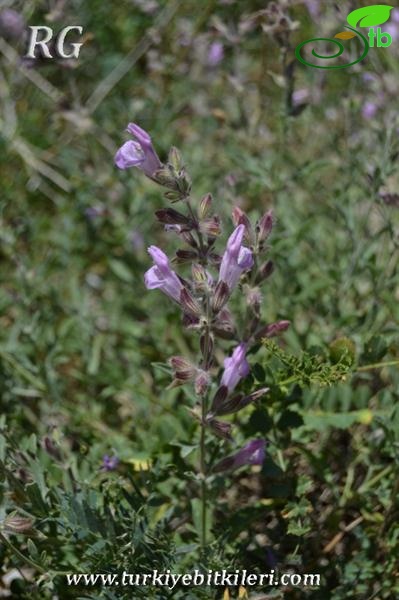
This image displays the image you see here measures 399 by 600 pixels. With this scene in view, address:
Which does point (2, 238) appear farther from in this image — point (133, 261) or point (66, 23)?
point (66, 23)

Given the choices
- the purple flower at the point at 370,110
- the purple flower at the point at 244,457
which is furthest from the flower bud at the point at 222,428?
the purple flower at the point at 370,110

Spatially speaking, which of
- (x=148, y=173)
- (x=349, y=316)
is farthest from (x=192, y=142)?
(x=148, y=173)

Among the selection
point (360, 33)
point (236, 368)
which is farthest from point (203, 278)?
point (360, 33)

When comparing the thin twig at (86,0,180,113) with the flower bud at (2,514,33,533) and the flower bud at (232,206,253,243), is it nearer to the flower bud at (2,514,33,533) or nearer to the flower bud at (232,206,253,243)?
the flower bud at (232,206,253,243)

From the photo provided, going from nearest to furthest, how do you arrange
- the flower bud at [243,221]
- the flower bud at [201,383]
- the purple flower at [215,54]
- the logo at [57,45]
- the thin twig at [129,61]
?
1. the flower bud at [201,383]
2. the flower bud at [243,221]
3. the logo at [57,45]
4. the purple flower at [215,54]
5. the thin twig at [129,61]

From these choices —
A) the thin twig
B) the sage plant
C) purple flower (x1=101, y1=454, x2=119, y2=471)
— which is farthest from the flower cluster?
the thin twig

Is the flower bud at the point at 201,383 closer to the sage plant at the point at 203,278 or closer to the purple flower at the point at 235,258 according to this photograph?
the sage plant at the point at 203,278
